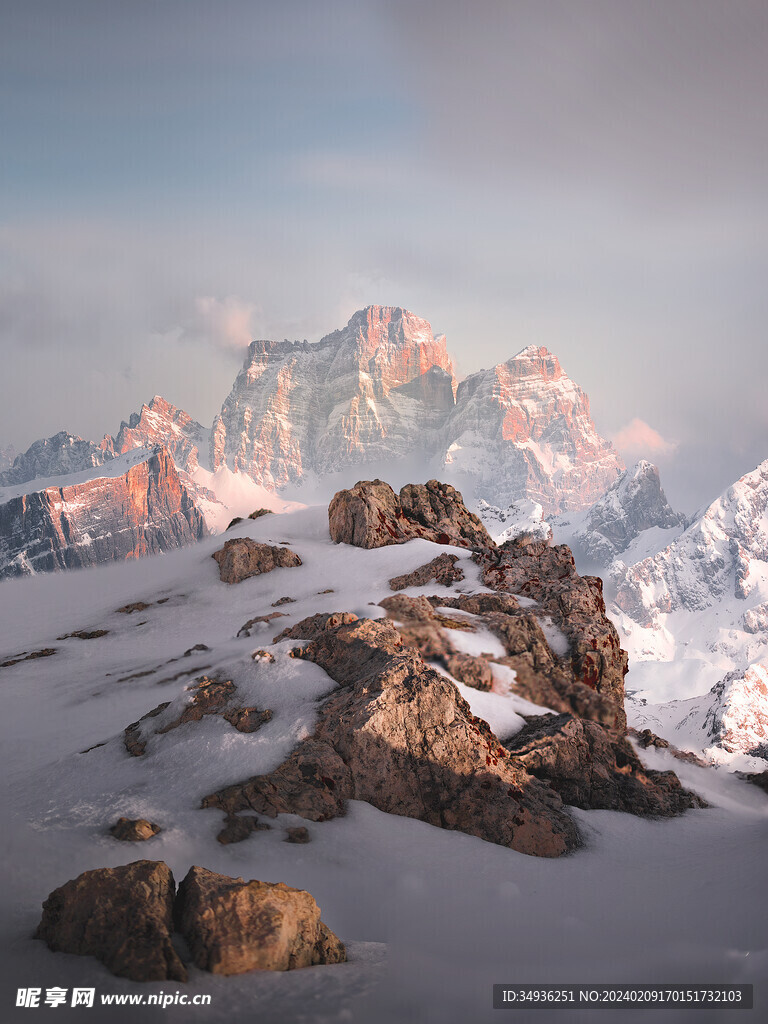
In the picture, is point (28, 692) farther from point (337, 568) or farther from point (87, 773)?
point (337, 568)

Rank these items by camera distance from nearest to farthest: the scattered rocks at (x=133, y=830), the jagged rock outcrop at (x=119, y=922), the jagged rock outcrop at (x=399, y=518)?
1. the jagged rock outcrop at (x=119, y=922)
2. the scattered rocks at (x=133, y=830)
3. the jagged rock outcrop at (x=399, y=518)

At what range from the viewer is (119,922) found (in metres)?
5.39

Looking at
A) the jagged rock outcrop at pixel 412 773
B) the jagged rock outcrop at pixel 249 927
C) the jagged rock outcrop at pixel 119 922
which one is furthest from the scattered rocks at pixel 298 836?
the jagged rock outcrop at pixel 119 922

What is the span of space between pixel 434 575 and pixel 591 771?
12.6 m

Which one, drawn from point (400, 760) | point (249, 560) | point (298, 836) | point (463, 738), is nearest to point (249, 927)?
point (298, 836)

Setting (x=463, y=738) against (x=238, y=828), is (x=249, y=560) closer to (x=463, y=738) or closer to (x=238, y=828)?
(x=463, y=738)

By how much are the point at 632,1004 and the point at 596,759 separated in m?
8.12

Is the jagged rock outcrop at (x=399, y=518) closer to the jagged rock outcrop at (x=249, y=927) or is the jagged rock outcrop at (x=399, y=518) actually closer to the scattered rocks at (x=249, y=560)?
the scattered rocks at (x=249, y=560)

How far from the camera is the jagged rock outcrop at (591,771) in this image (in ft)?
40.1

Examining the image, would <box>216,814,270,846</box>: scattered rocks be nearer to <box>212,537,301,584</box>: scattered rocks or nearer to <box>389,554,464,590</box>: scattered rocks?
<box>389,554,464,590</box>: scattered rocks

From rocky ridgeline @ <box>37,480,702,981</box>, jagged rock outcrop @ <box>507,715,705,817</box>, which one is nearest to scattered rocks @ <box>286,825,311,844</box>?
rocky ridgeline @ <box>37,480,702,981</box>

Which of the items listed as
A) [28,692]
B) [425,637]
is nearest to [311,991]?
[425,637]

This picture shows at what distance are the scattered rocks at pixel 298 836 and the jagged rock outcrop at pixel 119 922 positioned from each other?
3085 mm

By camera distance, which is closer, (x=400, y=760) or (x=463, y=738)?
(x=400, y=760)
